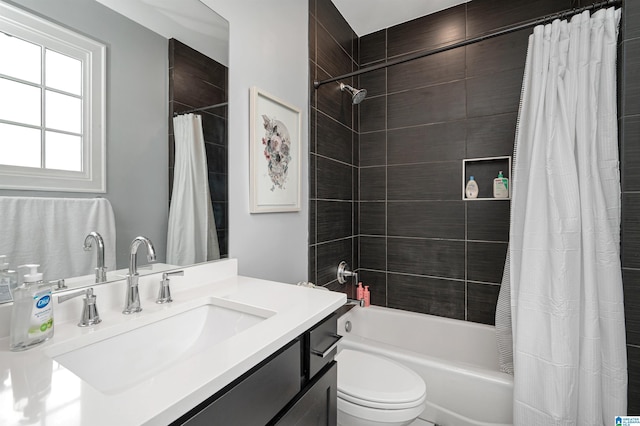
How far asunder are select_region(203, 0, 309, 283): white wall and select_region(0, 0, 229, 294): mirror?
0.12 m

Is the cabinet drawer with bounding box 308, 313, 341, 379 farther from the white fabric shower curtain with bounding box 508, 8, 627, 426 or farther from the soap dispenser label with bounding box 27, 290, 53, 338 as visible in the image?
the white fabric shower curtain with bounding box 508, 8, 627, 426

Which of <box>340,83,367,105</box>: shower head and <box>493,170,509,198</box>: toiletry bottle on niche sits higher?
<box>340,83,367,105</box>: shower head

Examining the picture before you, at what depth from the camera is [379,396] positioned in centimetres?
118

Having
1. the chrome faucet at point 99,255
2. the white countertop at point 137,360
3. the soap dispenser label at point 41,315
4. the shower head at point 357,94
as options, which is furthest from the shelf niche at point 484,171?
the soap dispenser label at point 41,315

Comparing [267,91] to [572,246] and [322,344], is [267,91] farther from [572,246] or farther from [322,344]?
[572,246]

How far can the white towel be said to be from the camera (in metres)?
0.71

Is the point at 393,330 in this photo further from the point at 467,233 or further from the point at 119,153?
the point at 119,153

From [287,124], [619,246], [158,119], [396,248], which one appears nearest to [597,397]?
[619,246]

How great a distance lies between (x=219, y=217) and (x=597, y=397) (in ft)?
5.82

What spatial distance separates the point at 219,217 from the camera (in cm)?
126

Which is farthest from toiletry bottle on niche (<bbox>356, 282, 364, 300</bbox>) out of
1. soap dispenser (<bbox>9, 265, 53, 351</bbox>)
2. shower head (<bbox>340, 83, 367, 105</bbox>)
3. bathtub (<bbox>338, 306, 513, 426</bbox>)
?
soap dispenser (<bbox>9, 265, 53, 351</bbox>)

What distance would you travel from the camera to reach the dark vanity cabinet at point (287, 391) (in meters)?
0.55

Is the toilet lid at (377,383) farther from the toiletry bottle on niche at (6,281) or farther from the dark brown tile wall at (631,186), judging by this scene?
the toiletry bottle on niche at (6,281)

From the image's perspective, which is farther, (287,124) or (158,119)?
(287,124)
